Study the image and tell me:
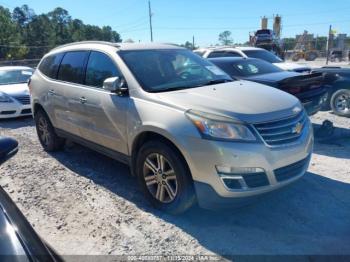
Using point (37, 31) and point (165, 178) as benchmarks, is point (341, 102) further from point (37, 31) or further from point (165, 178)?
point (37, 31)

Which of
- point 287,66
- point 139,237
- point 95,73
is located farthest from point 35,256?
point 287,66

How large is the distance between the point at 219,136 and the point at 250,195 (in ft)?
2.04

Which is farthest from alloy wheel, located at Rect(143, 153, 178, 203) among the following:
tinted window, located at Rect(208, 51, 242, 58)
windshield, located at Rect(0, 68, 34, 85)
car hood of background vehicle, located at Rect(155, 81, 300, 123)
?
tinted window, located at Rect(208, 51, 242, 58)

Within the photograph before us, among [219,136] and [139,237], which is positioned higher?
[219,136]

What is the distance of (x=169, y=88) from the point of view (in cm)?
378

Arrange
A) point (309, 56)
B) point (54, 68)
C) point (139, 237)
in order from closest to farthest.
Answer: point (139, 237) → point (54, 68) → point (309, 56)

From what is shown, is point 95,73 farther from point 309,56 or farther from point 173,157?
point 309,56

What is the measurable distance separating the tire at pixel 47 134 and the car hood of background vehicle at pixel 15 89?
3555 millimetres

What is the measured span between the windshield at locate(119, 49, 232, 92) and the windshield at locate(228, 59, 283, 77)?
2.57 m

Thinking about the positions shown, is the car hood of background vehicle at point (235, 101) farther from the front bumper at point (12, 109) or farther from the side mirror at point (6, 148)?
the front bumper at point (12, 109)

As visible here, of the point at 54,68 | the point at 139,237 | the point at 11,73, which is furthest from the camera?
the point at 11,73

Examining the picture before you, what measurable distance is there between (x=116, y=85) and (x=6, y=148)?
1.94 metres

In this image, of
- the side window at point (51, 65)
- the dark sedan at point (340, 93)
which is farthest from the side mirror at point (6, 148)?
the dark sedan at point (340, 93)

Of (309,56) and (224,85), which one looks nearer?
(224,85)
